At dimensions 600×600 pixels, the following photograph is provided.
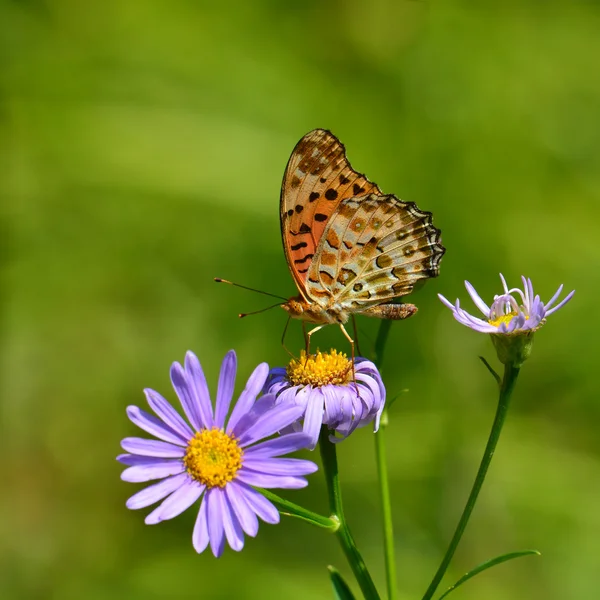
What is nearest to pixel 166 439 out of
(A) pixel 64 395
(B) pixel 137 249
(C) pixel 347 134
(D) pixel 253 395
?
(D) pixel 253 395

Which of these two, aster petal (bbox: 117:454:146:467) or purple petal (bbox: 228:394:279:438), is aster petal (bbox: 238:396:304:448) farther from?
aster petal (bbox: 117:454:146:467)

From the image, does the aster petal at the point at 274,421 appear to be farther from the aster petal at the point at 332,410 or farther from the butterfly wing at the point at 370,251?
the butterfly wing at the point at 370,251

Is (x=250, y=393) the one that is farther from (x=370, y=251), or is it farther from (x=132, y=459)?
(x=370, y=251)

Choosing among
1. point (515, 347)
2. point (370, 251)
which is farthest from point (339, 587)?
point (370, 251)

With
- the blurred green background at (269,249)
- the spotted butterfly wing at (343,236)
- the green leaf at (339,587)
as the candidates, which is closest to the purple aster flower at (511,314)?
the spotted butterfly wing at (343,236)

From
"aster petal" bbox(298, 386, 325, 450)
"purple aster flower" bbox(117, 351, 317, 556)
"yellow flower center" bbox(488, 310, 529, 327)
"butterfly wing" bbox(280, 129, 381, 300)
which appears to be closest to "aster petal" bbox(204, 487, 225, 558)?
"purple aster flower" bbox(117, 351, 317, 556)
